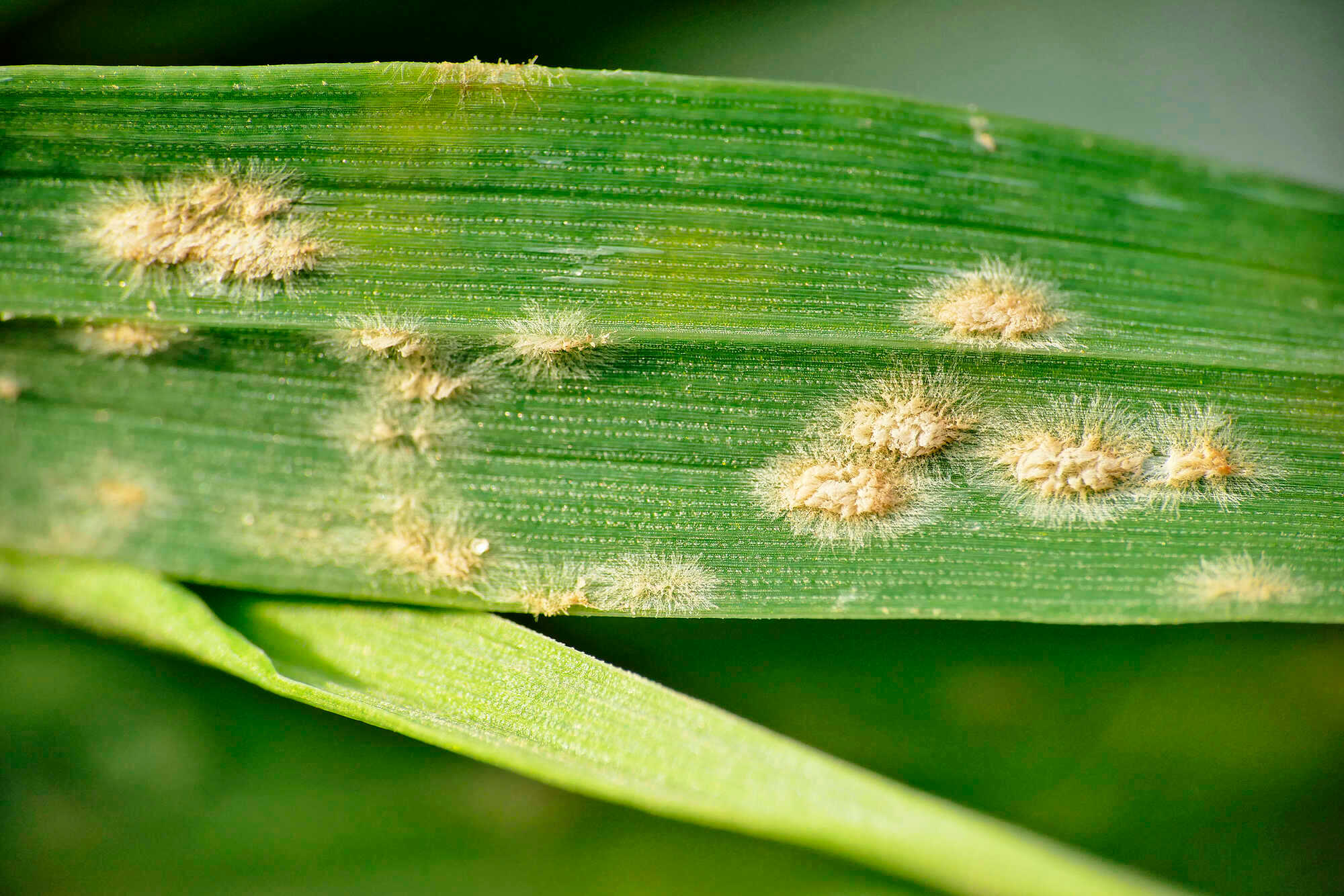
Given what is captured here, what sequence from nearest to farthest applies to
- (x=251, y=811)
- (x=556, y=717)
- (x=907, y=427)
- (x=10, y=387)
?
(x=556, y=717) < (x=907, y=427) < (x=10, y=387) < (x=251, y=811)

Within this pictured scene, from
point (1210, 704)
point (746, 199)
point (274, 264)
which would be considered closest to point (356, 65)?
point (274, 264)

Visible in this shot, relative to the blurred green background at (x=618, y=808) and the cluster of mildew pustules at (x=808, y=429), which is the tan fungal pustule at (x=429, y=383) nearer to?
the cluster of mildew pustules at (x=808, y=429)

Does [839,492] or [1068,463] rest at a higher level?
[1068,463]

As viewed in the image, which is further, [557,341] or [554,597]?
[554,597]


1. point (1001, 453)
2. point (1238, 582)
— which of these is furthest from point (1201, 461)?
point (1001, 453)

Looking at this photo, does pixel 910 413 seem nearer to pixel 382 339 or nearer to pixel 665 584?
pixel 665 584

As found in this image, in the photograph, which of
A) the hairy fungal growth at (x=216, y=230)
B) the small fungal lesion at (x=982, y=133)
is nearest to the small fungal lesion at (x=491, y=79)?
the hairy fungal growth at (x=216, y=230)
